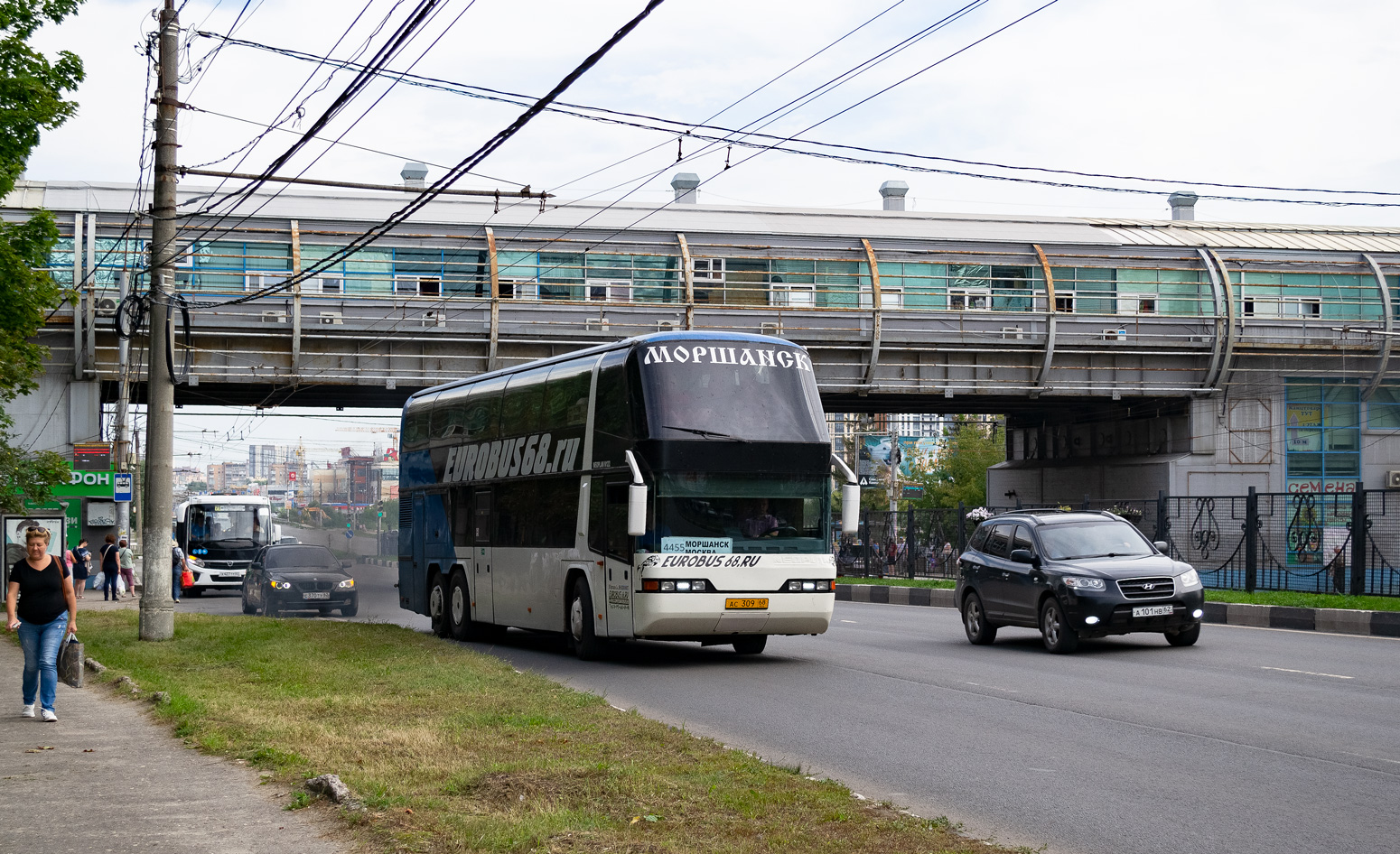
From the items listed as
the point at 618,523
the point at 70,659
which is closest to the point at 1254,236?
the point at 618,523

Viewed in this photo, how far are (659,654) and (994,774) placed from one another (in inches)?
379

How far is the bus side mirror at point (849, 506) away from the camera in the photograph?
647 inches

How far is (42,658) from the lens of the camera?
11.5 m

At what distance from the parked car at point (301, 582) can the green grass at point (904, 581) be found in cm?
1303

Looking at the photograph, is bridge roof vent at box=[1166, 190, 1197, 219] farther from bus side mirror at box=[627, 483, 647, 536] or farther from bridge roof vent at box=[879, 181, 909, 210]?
bus side mirror at box=[627, 483, 647, 536]

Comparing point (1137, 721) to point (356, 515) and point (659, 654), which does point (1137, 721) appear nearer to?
point (659, 654)

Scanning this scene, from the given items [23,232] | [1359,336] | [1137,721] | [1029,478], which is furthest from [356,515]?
[1137,721]

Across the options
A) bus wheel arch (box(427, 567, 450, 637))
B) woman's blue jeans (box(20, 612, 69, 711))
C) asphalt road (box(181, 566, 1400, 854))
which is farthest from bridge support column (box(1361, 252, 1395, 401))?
woman's blue jeans (box(20, 612, 69, 711))

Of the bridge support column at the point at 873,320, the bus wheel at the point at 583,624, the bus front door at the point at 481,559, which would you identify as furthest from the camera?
the bridge support column at the point at 873,320

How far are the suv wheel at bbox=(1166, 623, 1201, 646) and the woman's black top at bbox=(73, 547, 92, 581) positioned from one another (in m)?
25.9

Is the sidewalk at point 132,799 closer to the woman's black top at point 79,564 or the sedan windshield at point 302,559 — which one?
the sedan windshield at point 302,559

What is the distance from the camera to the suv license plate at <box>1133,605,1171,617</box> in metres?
16.9

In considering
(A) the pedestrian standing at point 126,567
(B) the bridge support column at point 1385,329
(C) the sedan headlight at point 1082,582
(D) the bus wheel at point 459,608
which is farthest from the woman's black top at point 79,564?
(B) the bridge support column at point 1385,329

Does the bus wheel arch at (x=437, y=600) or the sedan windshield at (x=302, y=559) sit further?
the sedan windshield at (x=302, y=559)
